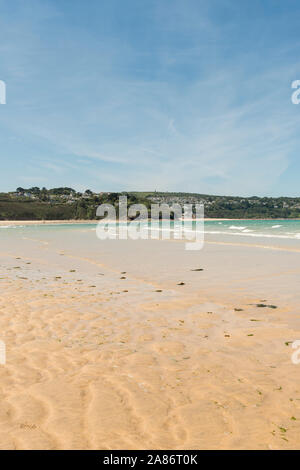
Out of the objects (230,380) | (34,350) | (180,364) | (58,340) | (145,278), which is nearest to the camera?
(230,380)

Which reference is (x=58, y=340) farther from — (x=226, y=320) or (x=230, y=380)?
(x=226, y=320)

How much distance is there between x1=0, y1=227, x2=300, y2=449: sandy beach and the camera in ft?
11.9

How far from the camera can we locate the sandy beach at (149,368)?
11.9 ft

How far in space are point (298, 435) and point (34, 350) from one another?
4485mm

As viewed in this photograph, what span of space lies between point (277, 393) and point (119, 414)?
2.17m

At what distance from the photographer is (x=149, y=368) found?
5324 millimetres

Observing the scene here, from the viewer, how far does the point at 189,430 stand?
3684 mm

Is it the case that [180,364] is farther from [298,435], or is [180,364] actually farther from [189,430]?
[298,435]

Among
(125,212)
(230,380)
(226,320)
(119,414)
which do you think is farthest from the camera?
(125,212)

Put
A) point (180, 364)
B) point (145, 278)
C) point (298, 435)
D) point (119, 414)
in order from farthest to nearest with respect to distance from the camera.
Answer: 1. point (145, 278)
2. point (180, 364)
3. point (119, 414)
4. point (298, 435)
